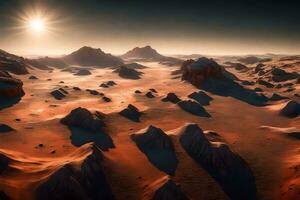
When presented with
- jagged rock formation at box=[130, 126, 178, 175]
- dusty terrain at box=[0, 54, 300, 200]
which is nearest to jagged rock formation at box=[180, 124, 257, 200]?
dusty terrain at box=[0, 54, 300, 200]

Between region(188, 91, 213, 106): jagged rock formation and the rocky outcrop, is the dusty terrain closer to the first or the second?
region(188, 91, 213, 106): jagged rock formation

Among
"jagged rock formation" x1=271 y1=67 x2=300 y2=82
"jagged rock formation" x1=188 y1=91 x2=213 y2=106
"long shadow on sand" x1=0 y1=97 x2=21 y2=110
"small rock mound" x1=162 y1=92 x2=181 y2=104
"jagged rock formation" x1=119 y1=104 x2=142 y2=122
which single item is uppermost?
"long shadow on sand" x1=0 y1=97 x2=21 y2=110

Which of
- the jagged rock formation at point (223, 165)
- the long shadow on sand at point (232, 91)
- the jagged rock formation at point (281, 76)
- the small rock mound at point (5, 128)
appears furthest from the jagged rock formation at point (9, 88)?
the jagged rock formation at point (281, 76)

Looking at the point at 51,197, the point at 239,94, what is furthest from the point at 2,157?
the point at 239,94

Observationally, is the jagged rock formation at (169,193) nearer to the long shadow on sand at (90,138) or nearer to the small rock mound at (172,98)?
the long shadow on sand at (90,138)

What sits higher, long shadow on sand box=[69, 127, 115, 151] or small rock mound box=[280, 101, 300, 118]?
long shadow on sand box=[69, 127, 115, 151]

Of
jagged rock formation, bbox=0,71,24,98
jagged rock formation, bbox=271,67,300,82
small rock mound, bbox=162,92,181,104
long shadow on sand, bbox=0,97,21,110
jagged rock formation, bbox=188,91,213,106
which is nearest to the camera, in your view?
long shadow on sand, bbox=0,97,21,110

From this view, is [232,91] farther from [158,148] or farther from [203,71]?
[158,148]
